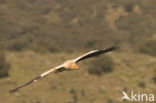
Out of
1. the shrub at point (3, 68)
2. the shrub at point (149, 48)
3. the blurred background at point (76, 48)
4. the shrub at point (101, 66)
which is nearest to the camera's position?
the blurred background at point (76, 48)

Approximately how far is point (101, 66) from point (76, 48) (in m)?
16.0

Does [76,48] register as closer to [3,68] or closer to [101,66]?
[101,66]

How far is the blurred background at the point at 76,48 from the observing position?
22.6m

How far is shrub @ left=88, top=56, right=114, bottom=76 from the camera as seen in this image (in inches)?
1040

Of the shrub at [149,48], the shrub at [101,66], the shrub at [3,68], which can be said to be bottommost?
the shrub at [3,68]

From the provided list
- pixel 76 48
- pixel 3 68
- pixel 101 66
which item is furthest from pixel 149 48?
pixel 3 68

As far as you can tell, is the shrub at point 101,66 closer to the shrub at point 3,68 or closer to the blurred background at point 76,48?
the blurred background at point 76,48

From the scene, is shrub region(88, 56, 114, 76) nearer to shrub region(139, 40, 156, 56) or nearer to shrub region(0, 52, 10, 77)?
shrub region(0, 52, 10, 77)

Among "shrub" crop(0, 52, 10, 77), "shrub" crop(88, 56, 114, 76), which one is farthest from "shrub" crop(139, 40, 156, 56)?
"shrub" crop(0, 52, 10, 77)

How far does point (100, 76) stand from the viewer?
25922mm

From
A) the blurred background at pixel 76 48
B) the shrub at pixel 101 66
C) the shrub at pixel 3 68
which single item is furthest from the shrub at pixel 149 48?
the shrub at pixel 3 68

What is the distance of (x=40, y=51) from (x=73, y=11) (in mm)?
32843

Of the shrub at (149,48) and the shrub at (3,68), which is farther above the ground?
the shrub at (149,48)

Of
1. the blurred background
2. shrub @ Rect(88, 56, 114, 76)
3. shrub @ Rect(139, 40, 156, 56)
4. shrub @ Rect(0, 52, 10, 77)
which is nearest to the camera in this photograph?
the blurred background
